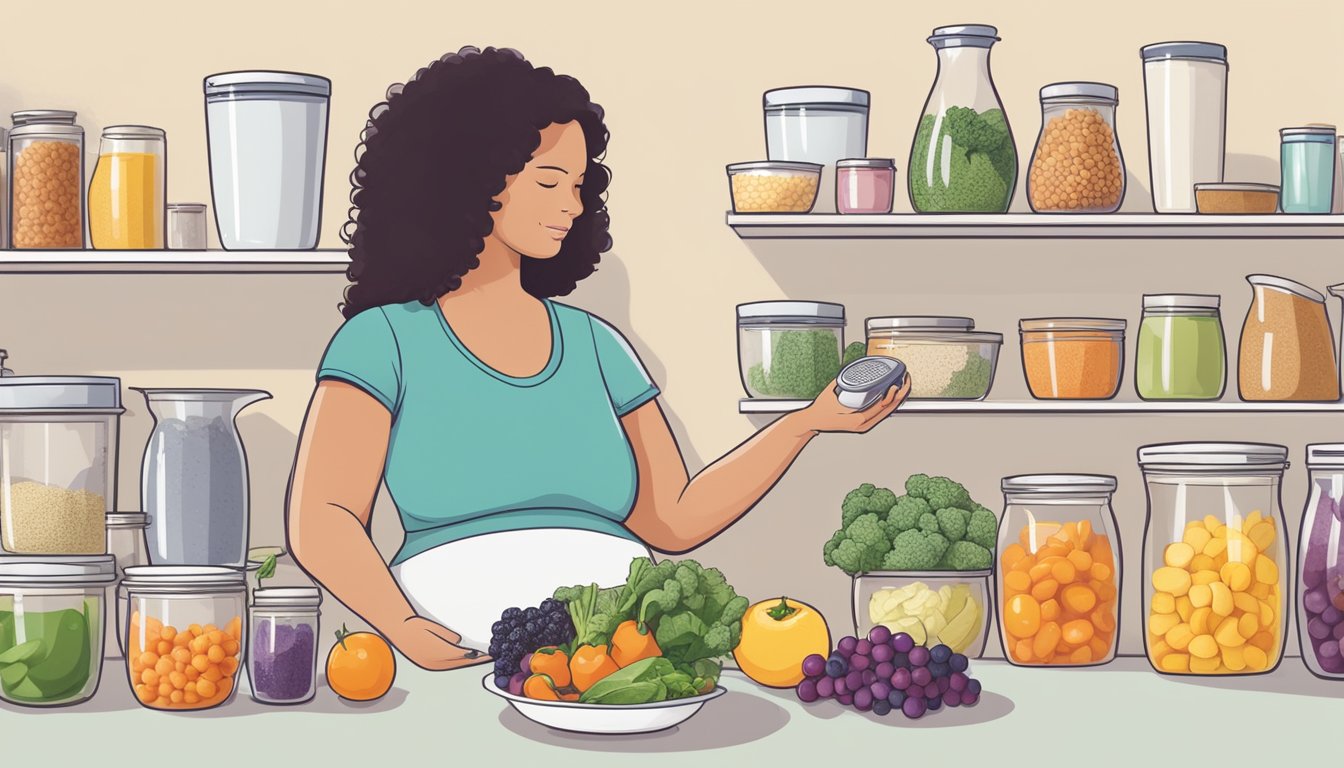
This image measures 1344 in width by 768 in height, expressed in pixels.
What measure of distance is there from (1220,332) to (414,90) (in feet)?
3.80

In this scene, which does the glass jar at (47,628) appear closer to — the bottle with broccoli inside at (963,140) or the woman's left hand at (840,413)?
the woman's left hand at (840,413)

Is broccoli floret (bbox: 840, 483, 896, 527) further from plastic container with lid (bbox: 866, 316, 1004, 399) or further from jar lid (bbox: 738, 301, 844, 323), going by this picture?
jar lid (bbox: 738, 301, 844, 323)

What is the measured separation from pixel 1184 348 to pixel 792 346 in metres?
0.54

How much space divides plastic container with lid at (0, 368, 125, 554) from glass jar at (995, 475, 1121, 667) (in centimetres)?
123

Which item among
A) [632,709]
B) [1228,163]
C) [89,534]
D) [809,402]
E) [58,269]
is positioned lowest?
[632,709]

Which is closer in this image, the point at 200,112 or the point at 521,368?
the point at 521,368

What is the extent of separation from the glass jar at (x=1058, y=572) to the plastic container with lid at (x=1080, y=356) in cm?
13

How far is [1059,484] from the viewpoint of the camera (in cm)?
200

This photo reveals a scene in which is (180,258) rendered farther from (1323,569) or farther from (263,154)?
(1323,569)

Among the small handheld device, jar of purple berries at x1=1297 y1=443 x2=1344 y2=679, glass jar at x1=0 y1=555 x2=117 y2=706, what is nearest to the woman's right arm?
glass jar at x1=0 y1=555 x2=117 y2=706

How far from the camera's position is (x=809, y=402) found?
2.09 meters

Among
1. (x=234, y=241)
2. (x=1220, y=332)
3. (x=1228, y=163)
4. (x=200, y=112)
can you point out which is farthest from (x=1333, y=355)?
(x=200, y=112)

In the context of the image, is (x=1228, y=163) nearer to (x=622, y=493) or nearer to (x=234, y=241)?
(x=622, y=493)

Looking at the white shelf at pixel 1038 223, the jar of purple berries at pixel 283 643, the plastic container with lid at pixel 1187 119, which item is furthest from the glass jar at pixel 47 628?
the plastic container with lid at pixel 1187 119
